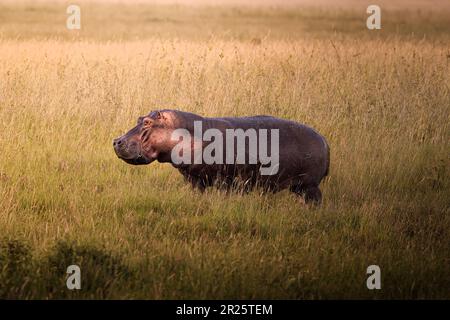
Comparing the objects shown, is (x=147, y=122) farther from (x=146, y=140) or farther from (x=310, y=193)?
(x=310, y=193)

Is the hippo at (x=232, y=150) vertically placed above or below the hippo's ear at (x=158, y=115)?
below

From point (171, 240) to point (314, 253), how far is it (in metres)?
1.08

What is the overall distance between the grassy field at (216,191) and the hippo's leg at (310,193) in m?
0.10

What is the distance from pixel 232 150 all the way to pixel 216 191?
40 centimetres

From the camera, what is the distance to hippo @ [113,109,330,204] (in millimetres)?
6723

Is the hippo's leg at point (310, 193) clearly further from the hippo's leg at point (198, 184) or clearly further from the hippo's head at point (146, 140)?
the hippo's head at point (146, 140)

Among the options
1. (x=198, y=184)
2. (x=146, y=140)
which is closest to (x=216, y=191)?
(x=198, y=184)

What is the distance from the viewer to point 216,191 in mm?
6961

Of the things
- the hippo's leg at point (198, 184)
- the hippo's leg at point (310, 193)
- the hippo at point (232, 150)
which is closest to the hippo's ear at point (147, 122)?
the hippo at point (232, 150)

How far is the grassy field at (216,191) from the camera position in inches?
208

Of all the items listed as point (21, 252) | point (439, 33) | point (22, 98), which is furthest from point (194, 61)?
point (439, 33)

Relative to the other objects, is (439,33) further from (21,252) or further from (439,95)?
(21,252)

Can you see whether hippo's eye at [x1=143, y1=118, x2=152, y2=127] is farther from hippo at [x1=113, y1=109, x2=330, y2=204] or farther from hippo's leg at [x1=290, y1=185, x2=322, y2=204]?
hippo's leg at [x1=290, y1=185, x2=322, y2=204]

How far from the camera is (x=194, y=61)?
43.4ft
